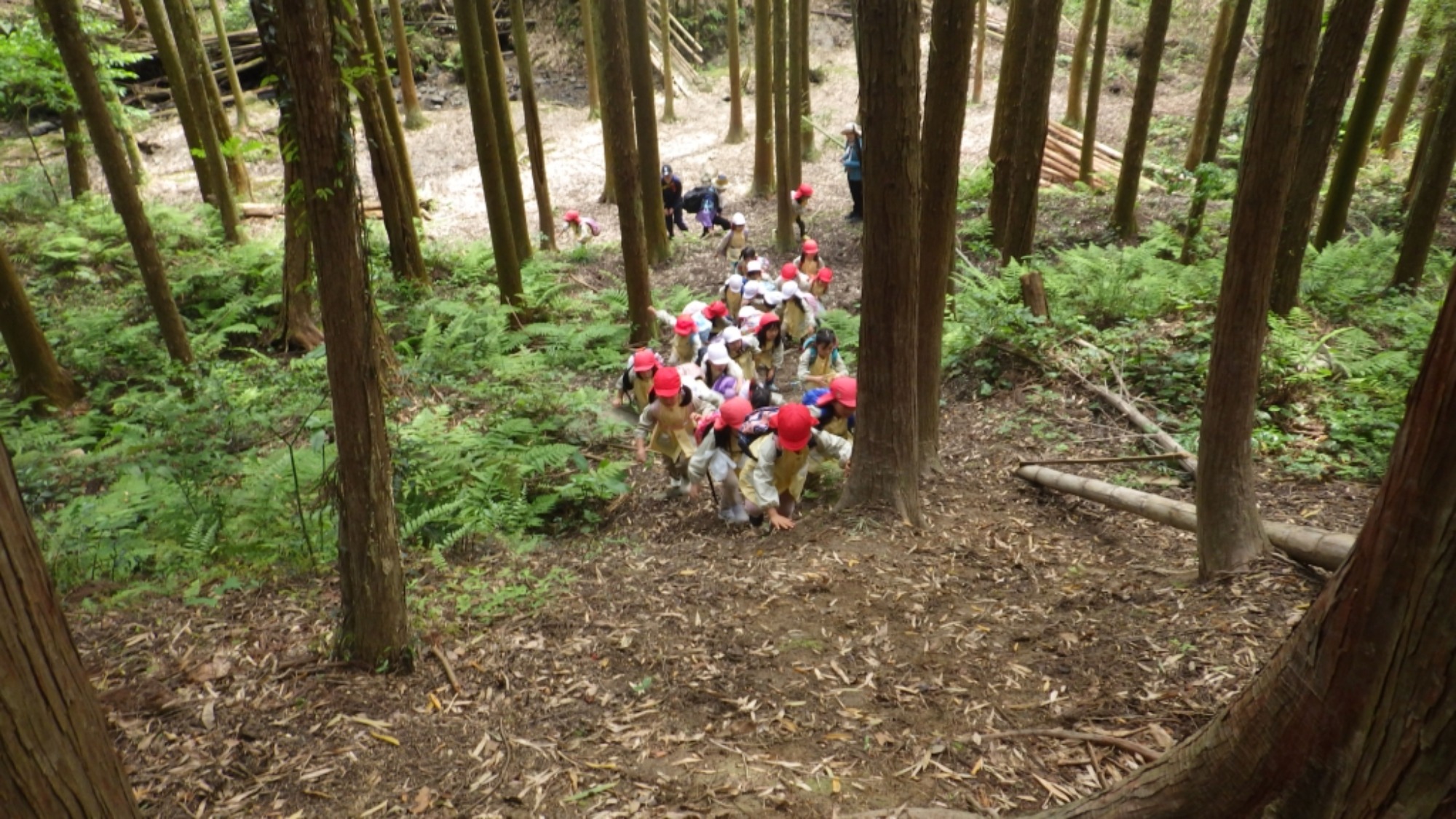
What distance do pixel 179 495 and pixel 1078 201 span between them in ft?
53.5

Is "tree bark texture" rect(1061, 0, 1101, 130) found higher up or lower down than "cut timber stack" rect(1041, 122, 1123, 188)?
higher up

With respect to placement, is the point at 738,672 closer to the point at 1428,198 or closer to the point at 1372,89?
the point at 1428,198

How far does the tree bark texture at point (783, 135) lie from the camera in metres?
14.6

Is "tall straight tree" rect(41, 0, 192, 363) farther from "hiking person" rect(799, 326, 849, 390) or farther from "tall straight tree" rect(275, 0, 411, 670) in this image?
"hiking person" rect(799, 326, 849, 390)

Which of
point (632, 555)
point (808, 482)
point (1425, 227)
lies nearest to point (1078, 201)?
point (1425, 227)

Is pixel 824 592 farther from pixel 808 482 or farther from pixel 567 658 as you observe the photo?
pixel 808 482

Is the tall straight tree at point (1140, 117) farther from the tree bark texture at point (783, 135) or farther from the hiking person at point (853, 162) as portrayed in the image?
the tree bark texture at point (783, 135)

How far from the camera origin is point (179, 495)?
6820 millimetres

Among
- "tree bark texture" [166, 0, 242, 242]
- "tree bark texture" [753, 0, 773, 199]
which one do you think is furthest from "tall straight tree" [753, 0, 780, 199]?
"tree bark texture" [166, 0, 242, 242]

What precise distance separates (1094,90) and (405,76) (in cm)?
1876

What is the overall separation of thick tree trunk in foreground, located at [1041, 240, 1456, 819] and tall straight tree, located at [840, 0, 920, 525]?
11.9 ft

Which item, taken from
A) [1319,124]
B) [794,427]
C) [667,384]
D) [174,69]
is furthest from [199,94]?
[1319,124]

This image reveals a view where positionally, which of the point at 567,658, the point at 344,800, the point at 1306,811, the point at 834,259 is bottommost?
the point at 834,259

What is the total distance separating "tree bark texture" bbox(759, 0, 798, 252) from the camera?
14633 millimetres
